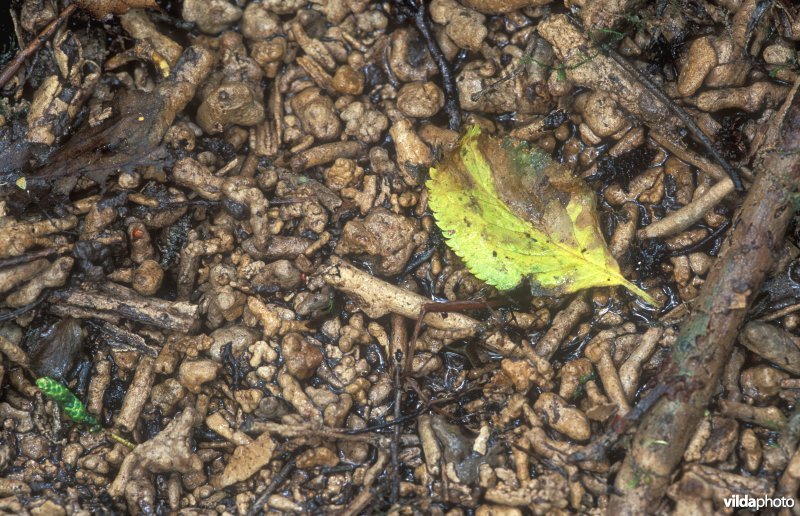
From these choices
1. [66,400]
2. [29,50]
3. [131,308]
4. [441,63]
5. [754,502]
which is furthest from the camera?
[441,63]

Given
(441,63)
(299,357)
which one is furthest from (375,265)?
(441,63)

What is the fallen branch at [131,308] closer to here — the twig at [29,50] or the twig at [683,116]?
the twig at [29,50]

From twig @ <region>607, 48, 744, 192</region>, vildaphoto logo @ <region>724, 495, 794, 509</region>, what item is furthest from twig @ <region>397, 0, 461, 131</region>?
vildaphoto logo @ <region>724, 495, 794, 509</region>

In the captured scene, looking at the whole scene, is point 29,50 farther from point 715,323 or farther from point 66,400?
point 715,323

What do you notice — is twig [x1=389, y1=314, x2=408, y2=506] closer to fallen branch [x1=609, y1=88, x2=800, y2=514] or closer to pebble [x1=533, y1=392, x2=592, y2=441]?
pebble [x1=533, y1=392, x2=592, y2=441]

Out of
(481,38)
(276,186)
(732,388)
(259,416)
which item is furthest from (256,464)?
(481,38)

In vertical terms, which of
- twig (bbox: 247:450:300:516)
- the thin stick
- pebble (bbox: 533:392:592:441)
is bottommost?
twig (bbox: 247:450:300:516)

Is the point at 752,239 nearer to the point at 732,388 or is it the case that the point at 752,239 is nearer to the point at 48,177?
the point at 732,388
